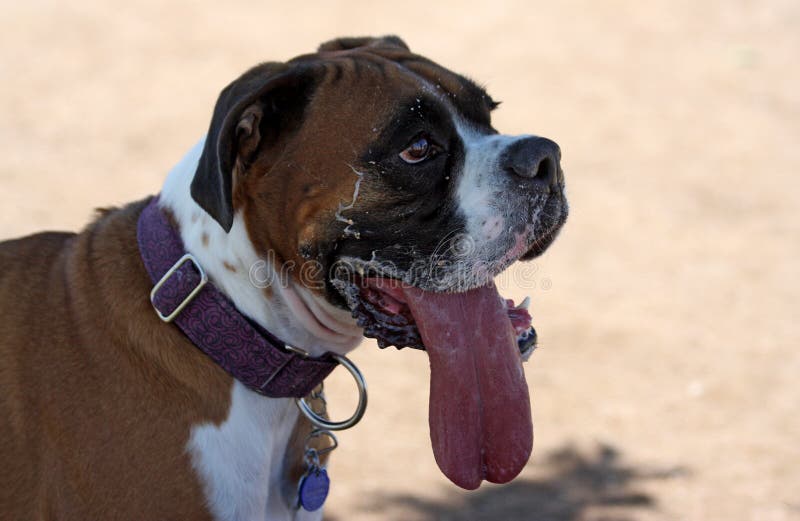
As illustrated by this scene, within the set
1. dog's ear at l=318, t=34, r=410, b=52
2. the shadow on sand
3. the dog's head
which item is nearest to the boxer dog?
the dog's head

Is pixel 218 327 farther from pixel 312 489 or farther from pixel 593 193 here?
pixel 593 193

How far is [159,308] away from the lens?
2.85 metres

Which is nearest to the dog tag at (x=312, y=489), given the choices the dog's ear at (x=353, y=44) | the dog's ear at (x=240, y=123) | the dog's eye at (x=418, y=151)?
the dog's ear at (x=240, y=123)

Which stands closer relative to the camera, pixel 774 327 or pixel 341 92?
pixel 341 92

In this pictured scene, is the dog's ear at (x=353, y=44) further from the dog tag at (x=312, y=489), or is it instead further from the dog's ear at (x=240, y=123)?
the dog tag at (x=312, y=489)

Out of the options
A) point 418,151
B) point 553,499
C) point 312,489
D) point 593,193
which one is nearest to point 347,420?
point 312,489

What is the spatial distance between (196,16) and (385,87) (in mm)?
9712

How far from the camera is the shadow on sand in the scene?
4.68 metres

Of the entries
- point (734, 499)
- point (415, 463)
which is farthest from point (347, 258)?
point (734, 499)

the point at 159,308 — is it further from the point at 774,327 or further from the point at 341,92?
Result: the point at 774,327

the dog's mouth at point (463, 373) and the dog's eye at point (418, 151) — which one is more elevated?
the dog's eye at point (418, 151)

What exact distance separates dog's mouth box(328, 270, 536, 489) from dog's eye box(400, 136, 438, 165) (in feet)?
1.24

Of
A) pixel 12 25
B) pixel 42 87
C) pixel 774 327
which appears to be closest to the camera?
pixel 774 327

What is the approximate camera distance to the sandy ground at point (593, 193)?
503 cm
